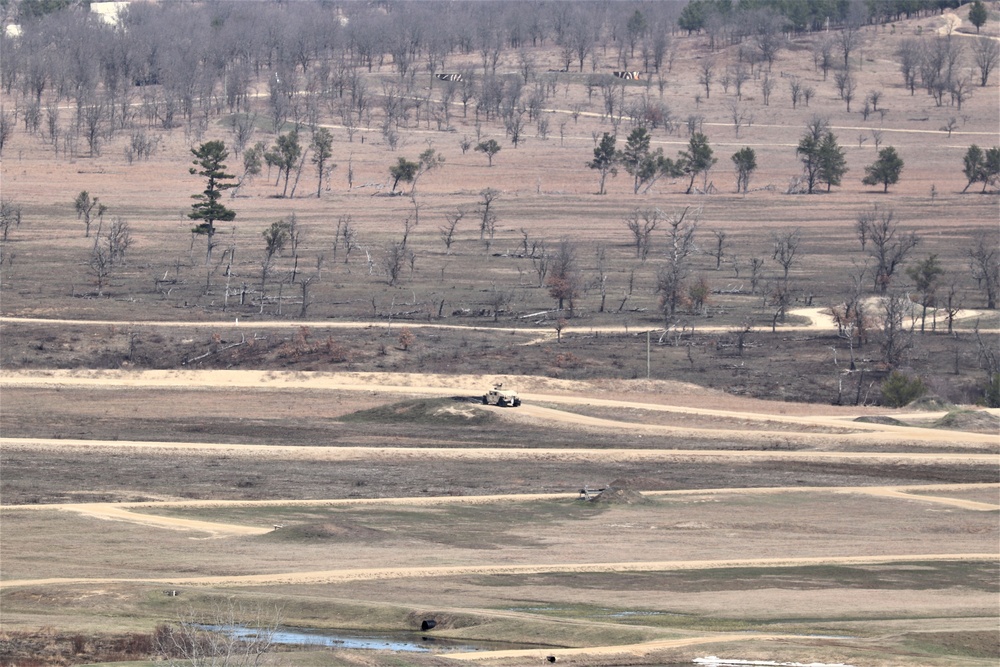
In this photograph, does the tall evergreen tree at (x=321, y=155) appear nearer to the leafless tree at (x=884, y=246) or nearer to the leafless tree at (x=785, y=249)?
the leafless tree at (x=785, y=249)

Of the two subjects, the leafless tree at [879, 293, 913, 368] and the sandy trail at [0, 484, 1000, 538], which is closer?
→ the sandy trail at [0, 484, 1000, 538]

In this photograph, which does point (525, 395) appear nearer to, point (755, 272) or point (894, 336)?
point (894, 336)

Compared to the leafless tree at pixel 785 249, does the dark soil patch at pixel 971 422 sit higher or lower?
lower

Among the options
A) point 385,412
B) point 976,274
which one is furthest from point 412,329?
point 976,274

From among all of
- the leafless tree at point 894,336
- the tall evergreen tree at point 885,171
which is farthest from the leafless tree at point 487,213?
the leafless tree at point 894,336

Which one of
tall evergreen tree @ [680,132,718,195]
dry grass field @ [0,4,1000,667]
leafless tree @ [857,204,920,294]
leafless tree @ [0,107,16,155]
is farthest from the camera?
leafless tree @ [0,107,16,155]

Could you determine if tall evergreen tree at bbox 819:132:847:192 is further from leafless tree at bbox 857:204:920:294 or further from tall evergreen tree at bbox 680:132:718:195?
leafless tree at bbox 857:204:920:294

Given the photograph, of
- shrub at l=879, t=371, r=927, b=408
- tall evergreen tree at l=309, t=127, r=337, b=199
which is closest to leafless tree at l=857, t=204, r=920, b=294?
shrub at l=879, t=371, r=927, b=408
